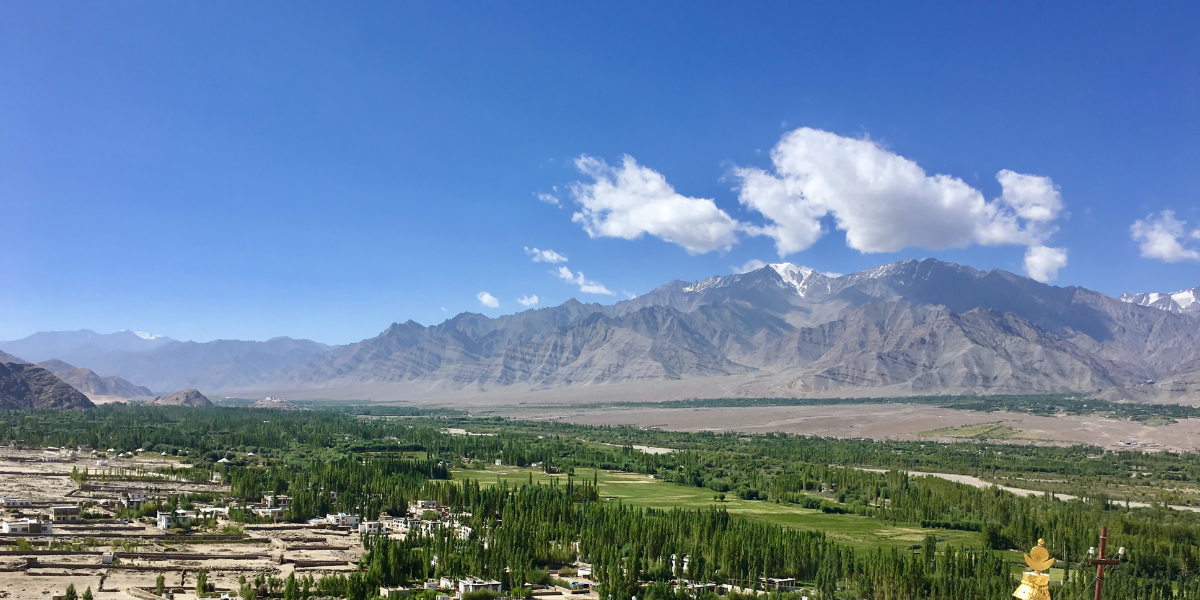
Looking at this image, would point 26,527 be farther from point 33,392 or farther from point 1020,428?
point 1020,428

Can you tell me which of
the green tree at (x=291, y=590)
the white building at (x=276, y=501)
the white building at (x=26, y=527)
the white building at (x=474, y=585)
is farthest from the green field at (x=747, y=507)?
the white building at (x=26, y=527)

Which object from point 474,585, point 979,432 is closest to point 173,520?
point 474,585

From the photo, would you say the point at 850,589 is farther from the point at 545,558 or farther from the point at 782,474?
the point at 782,474

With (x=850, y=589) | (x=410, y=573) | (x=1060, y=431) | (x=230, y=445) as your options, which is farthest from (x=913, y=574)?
(x=1060, y=431)

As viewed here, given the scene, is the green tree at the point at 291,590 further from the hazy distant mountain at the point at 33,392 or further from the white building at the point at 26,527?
the hazy distant mountain at the point at 33,392

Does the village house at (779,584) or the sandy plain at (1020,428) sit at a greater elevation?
the sandy plain at (1020,428)
